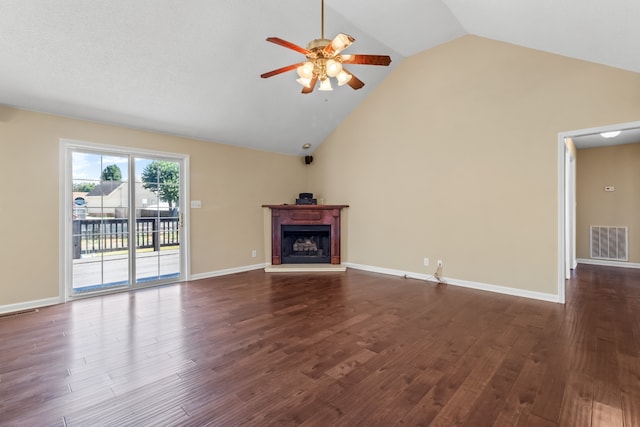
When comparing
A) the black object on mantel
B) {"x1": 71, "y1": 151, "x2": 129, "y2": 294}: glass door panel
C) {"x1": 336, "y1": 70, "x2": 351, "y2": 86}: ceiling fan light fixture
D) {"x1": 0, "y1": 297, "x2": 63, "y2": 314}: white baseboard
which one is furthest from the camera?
the black object on mantel

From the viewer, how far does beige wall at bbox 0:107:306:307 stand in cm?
351

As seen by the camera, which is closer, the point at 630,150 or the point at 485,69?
the point at 485,69

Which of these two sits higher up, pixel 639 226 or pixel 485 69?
pixel 485 69

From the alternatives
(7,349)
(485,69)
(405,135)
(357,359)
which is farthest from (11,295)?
(485,69)

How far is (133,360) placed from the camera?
2.39 meters

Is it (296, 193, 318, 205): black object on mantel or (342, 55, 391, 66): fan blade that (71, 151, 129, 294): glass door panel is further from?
(342, 55, 391, 66): fan blade

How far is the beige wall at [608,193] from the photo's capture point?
5945mm

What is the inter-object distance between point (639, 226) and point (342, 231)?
5989 millimetres

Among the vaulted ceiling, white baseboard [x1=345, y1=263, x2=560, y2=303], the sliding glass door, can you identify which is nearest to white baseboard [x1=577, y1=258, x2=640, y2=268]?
white baseboard [x1=345, y1=263, x2=560, y2=303]

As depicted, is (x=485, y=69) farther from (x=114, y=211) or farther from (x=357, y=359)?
(x=114, y=211)

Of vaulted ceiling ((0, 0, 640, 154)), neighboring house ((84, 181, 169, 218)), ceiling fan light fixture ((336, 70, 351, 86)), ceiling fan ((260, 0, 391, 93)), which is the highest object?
vaulted ceiling ((0, 0, 640, 154))

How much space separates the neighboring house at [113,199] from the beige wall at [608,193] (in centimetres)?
886

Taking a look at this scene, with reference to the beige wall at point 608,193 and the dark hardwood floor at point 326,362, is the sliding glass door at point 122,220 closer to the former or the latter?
the dark hardwood floor at point 326,362

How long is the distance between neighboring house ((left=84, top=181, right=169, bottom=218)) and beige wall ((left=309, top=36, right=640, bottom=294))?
3719mm
